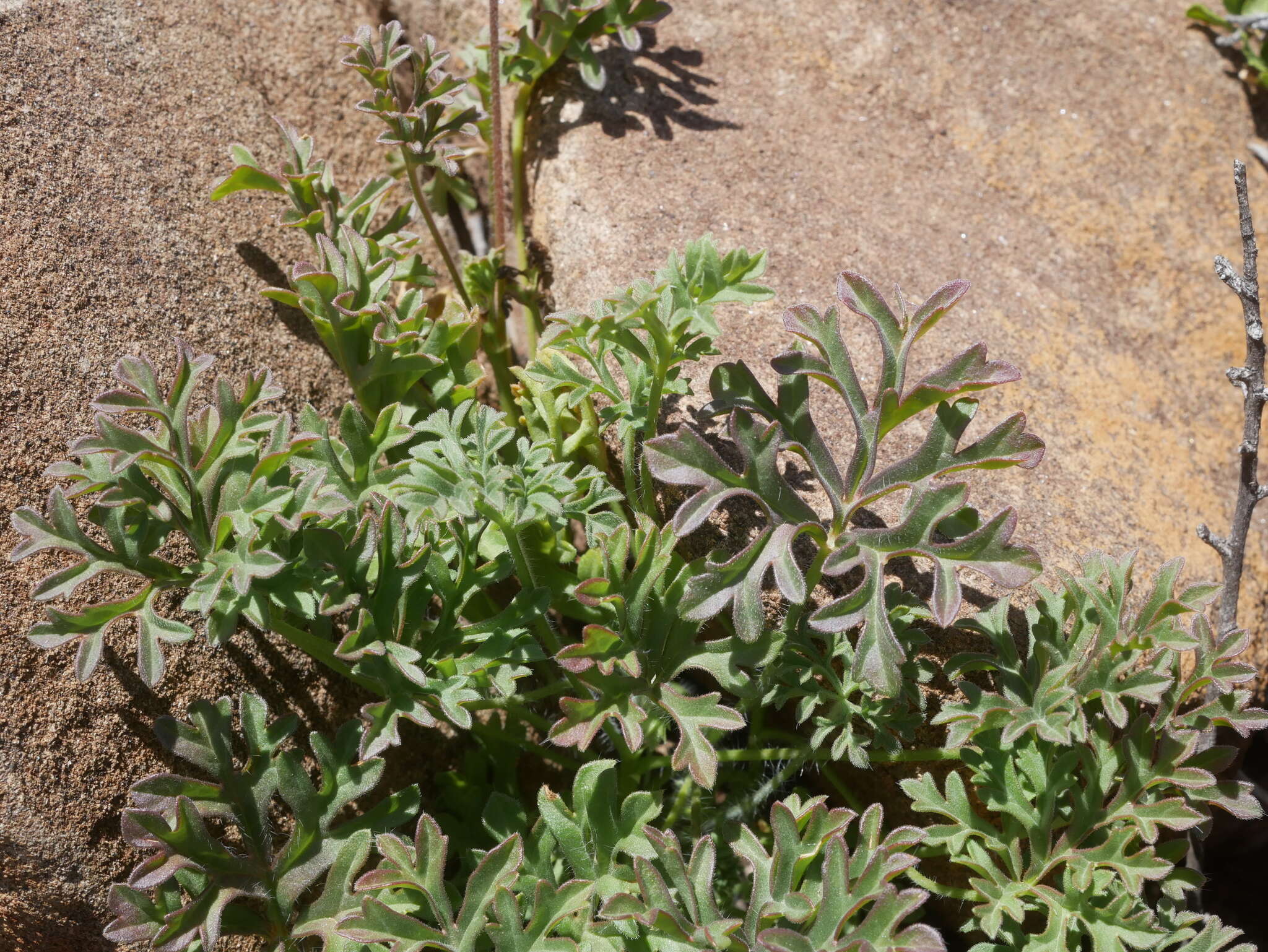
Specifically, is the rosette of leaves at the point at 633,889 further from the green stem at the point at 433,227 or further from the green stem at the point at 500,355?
the green stem at the point at 433,227

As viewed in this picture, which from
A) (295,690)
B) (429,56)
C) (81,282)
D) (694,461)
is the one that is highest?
(429,56)

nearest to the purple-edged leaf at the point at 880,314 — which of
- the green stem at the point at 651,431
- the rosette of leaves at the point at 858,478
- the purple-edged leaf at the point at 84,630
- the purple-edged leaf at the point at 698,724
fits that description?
the rosette of leaves at the point at 858,478

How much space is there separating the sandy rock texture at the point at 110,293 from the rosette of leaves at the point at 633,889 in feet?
2.32

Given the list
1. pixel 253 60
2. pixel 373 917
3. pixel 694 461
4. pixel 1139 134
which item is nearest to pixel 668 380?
pixel 694 461

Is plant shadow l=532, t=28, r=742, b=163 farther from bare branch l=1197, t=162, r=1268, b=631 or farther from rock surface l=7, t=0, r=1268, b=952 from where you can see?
bare branch l=1197, t=162, r=1268, b=631

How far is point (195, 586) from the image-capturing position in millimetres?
2172

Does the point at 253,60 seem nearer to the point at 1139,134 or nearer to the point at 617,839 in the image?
the point at 617,839

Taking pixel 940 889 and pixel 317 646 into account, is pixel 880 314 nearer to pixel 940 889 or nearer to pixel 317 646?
pixel 940 889

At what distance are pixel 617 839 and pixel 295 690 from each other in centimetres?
96

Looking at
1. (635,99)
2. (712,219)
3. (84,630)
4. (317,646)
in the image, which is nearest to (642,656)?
(317,646)

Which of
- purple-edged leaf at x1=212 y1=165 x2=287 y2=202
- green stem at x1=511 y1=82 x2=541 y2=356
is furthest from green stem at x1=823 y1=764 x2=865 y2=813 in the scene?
purple-edged leaf at x1=212 y1=165 x2=287 y2=202

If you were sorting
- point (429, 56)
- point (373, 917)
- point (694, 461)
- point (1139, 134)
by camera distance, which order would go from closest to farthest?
point (373, 917) < point (694, 461) < point (429, 56) < point (1139, 134)

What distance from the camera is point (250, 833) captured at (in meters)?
2.32

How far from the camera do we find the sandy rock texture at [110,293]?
234 centimetres
